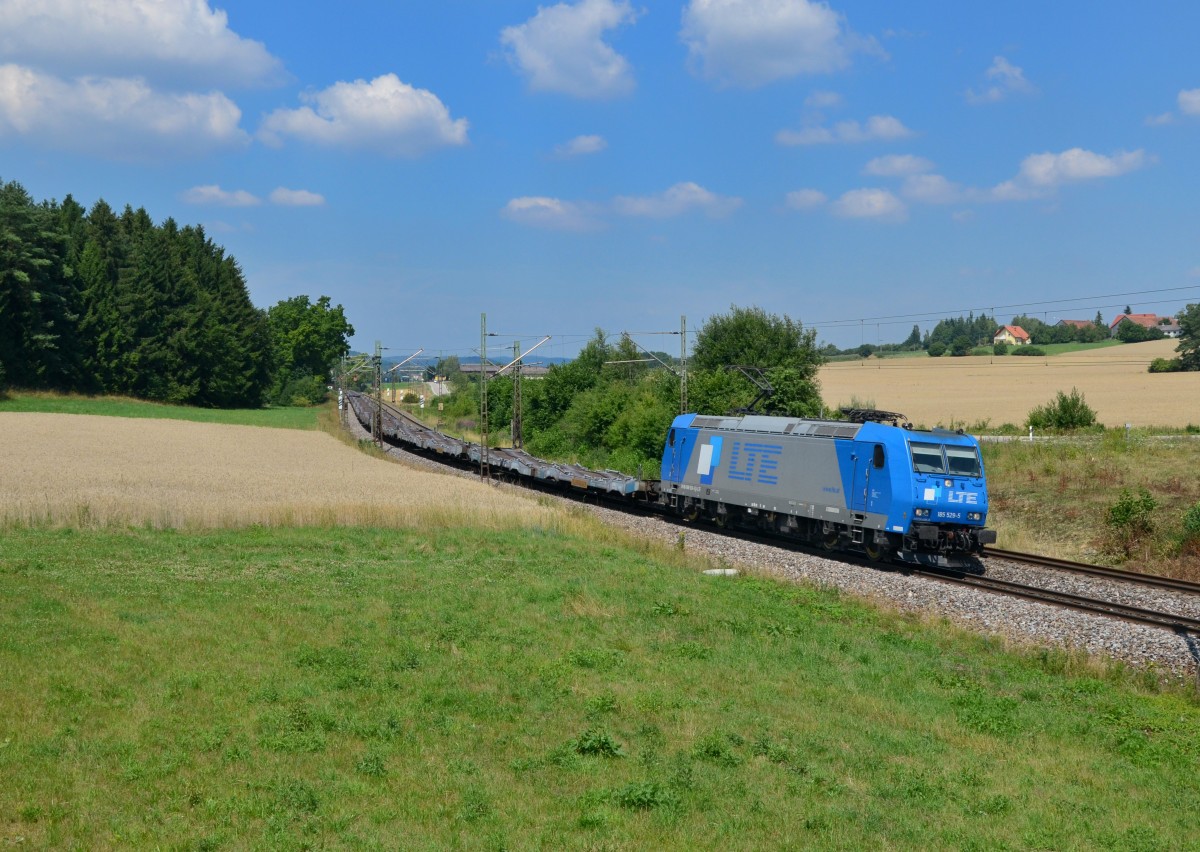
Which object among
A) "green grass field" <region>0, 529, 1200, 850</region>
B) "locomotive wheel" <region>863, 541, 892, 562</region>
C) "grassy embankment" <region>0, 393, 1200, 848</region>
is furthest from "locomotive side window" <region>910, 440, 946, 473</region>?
"green grass field" <region>0, 529, 1200, 850</region>

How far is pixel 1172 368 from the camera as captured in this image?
83.1 metres

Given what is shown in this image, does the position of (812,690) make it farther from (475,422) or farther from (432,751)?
(475,422)

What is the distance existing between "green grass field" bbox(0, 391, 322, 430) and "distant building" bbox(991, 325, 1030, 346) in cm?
8095

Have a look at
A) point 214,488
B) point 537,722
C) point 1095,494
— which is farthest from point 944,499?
point 214,488

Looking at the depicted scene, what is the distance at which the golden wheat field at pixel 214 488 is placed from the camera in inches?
996

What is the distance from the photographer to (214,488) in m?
32.4

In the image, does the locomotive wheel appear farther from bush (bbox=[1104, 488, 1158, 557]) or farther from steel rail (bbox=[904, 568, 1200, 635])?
bush (bbox=[1104, 488, 1158, 557])

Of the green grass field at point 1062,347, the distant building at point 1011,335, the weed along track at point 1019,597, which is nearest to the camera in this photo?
the weed along track at point 1019,597

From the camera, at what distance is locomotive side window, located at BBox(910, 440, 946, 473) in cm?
2470

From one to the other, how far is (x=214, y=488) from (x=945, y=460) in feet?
74.2

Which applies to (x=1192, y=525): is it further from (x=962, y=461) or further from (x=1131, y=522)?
(x=962, y=461)

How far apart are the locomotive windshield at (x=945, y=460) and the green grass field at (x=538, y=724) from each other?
7.64 meters

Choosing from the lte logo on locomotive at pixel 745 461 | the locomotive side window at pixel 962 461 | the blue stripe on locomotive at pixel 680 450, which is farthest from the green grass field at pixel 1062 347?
the locomotive side window at pixel 962 461

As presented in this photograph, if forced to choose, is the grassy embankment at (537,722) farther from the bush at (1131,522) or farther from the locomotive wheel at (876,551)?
the bush at (1131,522)
